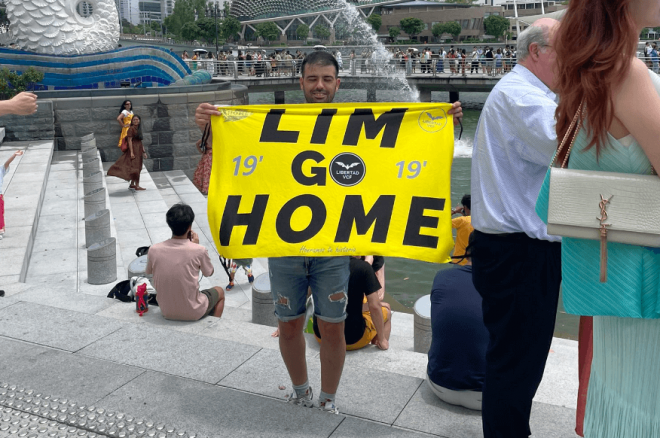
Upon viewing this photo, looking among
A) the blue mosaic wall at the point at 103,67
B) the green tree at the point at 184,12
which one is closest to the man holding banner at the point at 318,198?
the blue mosaic wall at the point at 103,67

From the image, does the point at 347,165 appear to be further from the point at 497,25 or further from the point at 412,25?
the point at 412,25

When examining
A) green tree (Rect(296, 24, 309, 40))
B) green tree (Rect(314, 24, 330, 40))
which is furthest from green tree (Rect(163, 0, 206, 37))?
green tree (Rect(296, 24, 309, 40))

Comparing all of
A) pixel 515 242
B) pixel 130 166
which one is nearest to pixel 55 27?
pixel 130 166

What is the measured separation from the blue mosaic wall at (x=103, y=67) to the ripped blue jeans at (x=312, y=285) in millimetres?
18284

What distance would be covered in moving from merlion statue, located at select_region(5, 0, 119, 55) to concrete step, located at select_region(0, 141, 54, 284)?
5828mm

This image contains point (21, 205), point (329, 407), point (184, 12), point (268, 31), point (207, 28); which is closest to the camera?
point (329, 407)

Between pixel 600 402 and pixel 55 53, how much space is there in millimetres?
21015

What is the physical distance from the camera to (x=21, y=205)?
364 inches

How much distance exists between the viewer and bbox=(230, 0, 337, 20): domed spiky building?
103 m

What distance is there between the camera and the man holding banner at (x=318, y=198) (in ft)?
10.7

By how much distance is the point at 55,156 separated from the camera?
15953mm

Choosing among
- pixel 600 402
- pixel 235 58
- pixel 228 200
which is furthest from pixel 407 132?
pixel 235 58

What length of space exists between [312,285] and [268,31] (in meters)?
96.3

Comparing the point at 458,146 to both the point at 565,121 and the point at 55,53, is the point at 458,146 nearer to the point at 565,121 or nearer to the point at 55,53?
the point at 55,53
